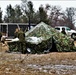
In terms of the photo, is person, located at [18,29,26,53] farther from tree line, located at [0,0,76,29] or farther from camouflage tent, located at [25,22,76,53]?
tree line, located at [0,0,76,29]

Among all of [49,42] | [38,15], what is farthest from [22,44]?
[38,15]

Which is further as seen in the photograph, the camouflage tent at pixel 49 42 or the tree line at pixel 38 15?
the tree line at pixel 38 15

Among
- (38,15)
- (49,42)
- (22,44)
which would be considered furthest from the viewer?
(38,15)

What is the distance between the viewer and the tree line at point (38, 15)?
5527 centimetres

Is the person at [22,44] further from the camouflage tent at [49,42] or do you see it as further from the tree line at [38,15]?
the tree line at [38,15]

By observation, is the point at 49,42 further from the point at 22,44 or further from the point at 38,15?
the point at 38,15

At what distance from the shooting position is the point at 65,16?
75625mm

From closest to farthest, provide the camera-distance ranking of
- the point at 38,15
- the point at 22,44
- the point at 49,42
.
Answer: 1. the point at 22,44
2. the point at 49,42
3. the point at 38,15

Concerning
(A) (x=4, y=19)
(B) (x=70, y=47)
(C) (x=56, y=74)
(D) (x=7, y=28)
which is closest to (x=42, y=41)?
(B) (x=70, y=47)

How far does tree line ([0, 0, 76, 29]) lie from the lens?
181ft

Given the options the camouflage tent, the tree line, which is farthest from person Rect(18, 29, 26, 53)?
the tree line

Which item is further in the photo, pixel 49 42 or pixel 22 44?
pixel 49 42

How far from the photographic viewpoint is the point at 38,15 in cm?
5416

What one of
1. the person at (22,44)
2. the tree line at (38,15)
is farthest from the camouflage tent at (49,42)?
the tree line at (38,15)
